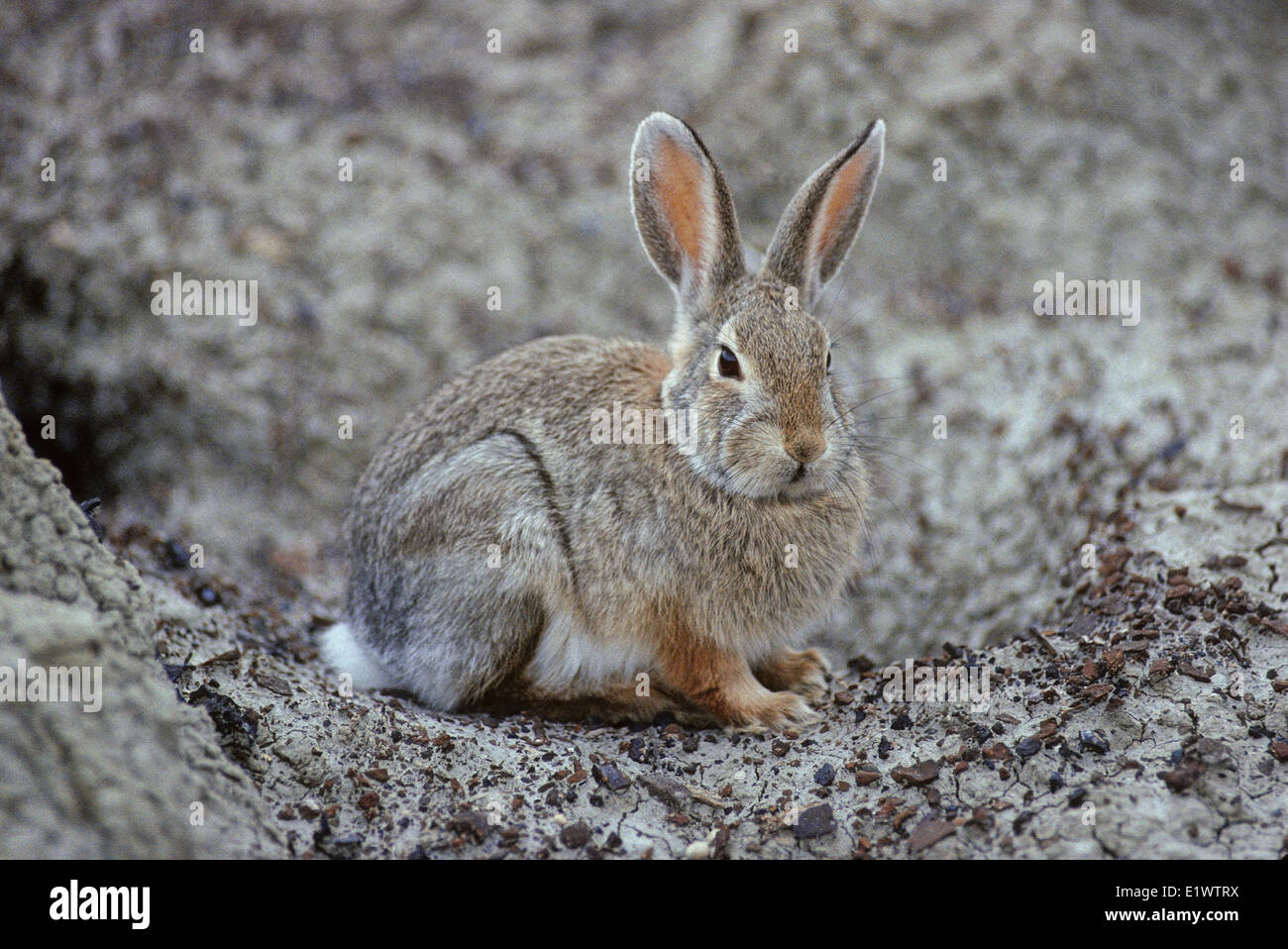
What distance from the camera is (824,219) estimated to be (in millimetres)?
5012

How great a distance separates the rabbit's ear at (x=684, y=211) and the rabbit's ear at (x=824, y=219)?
21 centimetres

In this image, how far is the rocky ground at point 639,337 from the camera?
12.8ft

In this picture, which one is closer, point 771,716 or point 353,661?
point 771,716

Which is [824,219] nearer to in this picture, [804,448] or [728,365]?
[728,365]

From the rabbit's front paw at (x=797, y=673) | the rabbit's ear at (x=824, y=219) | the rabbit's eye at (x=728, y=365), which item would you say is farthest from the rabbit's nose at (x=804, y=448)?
the rabbit's front paw at (x=797, y=673)

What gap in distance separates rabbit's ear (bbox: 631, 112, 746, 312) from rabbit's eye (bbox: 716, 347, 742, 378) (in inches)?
17.5

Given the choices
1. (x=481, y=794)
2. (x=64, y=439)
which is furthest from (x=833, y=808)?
(x=64, y=439)

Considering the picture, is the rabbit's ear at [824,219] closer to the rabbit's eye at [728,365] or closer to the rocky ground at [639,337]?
the rabbit's eye at [728,365]

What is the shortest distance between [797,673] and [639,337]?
2.65 m

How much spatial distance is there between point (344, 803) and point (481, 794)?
1.64 feet

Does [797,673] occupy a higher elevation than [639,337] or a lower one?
lower

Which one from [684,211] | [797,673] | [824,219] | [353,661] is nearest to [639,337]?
[684,211]

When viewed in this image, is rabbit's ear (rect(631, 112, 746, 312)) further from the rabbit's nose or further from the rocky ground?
the rocky ground

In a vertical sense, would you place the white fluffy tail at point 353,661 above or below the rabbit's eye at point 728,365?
below
